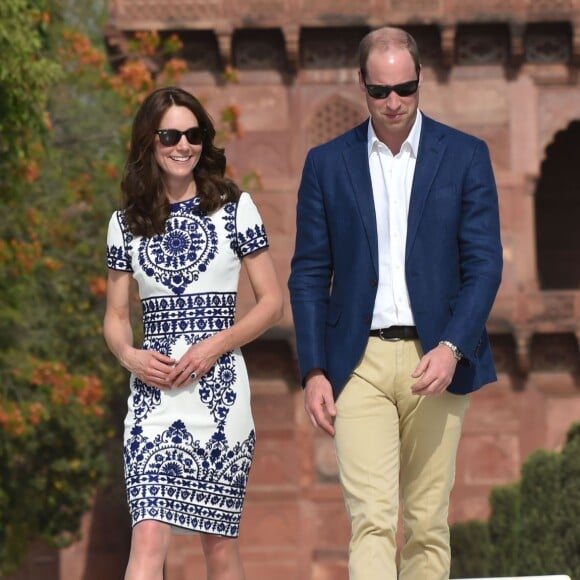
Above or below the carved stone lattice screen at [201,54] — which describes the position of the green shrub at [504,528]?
below

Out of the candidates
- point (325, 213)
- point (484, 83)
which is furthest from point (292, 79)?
point (325, 213)

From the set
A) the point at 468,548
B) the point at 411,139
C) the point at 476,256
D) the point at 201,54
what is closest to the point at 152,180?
the point at 411,139

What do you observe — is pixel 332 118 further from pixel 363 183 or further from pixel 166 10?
pixel 363 183

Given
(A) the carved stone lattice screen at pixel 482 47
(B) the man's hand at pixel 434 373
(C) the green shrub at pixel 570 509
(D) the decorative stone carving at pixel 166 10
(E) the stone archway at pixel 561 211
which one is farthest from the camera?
(E) the stone archway at pixel 561 211

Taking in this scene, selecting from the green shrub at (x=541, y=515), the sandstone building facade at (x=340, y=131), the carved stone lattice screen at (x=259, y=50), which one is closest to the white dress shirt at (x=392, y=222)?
the green shrub at (x=541, y=515)

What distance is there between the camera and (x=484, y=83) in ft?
63.7

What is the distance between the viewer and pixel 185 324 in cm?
540

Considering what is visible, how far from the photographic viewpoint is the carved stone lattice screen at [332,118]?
19.2 m

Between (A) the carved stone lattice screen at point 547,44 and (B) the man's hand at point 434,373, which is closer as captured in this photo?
(B) the man's hand at point 434,373

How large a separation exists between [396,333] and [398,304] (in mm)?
96

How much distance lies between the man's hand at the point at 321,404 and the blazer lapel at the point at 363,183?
40 cm

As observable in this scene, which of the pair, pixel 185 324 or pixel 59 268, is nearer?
pixel 185 324

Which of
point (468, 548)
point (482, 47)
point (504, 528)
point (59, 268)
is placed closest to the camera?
point (504, 528)

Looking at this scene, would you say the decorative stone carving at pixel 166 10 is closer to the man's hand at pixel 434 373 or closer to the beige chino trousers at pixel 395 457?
the beige chino trousers at pixel 395 457
